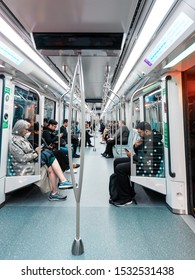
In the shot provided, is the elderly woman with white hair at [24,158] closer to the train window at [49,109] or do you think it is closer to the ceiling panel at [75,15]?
the ceiling panel at [75,15]

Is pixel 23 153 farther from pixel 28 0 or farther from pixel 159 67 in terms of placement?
pixel 159 67

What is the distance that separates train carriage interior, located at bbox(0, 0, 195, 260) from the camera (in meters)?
1.41

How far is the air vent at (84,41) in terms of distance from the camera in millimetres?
1523

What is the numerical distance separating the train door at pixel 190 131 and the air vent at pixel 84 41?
123 cm

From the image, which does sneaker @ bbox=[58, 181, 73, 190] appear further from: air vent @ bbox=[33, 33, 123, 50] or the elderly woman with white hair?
air vent @ bbox=[33, 33, 123, 50]

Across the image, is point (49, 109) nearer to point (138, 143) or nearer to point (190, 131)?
Result: point (138, 143)

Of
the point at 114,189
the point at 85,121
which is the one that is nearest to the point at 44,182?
the point at 114,189

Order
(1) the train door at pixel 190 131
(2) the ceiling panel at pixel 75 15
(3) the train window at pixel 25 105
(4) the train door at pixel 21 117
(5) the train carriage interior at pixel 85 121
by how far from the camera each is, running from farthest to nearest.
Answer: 1. (3) the train window at pixel 25 105
2. (4) the train door at pixel 21 117
3. (1) the train door at pixel 190 131
4. (5) the train carriage interior at pixel 85 121
5. (2) the ceiling panel at pixel 75 15

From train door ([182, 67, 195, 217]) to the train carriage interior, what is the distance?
14 mm

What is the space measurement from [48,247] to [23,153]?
1435 mm

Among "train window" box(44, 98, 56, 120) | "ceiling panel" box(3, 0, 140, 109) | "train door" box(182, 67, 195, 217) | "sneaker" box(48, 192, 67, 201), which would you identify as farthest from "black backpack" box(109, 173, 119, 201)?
"train window" box(44, 98, 56, 120)

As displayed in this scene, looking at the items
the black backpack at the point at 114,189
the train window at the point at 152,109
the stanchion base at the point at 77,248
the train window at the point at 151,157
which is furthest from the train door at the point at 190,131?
the stanchion base at the point at 77,248

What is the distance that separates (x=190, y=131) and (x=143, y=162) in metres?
0.81

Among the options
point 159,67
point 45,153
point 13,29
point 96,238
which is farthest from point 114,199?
point 13,29
